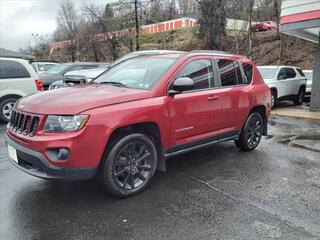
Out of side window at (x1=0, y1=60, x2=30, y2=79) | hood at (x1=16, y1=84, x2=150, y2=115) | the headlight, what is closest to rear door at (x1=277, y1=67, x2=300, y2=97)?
side window at (x1=0, y1=60, x2=30, y2=79)

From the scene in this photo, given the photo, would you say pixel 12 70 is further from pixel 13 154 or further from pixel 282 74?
pixel 282 74

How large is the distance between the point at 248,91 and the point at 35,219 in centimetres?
406

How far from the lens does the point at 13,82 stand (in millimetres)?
9000

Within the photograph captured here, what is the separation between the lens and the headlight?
352cm

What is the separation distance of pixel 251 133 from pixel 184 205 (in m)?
2.83

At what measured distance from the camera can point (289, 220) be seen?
139 inches

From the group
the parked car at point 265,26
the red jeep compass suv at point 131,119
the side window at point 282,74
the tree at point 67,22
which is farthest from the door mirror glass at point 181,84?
the tree at point 67,22

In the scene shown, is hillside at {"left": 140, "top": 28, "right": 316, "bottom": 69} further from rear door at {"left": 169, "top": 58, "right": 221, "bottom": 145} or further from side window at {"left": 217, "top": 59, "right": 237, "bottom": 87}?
rear door at {"left": 169, "top": 58, "right": 221, "bottom": 145}

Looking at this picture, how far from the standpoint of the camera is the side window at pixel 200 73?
4.82m

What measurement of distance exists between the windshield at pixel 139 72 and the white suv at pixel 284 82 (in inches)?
329

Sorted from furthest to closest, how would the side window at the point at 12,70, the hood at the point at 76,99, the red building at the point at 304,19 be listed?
the red building at the point at 304,19, the side window at the point at 12,70, the hood at the point at 76,99

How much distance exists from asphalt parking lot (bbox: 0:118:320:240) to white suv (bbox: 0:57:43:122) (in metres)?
4.10

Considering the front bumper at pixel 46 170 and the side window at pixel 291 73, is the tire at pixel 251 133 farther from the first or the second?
the side window at pixel 291 73

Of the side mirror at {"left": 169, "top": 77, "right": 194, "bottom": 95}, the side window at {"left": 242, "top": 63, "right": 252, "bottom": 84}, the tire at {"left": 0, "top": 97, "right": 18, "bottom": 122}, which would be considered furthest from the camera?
the tire at {"left": 0, "top": 97, "right": 18, "bottom": 122}
